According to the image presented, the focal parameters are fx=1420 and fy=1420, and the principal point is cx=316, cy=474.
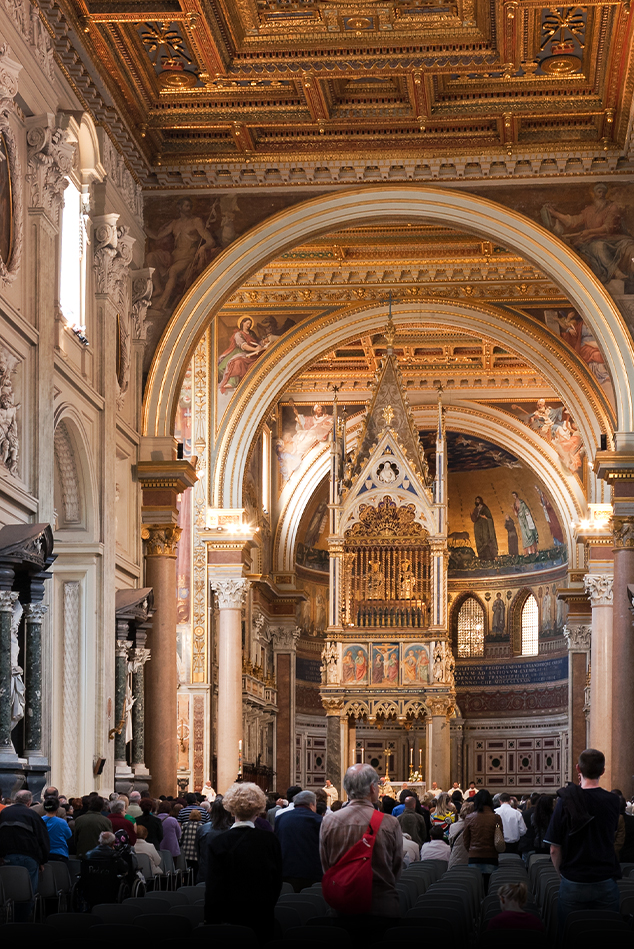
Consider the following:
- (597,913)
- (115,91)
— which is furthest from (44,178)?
(597,913)

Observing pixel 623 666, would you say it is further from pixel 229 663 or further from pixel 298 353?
pixel 229 663

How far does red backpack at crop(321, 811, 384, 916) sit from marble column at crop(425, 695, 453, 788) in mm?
23672

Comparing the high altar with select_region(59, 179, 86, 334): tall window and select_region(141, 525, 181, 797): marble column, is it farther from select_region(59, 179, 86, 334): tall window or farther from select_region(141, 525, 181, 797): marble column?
select_region(59, 179, 86, 334): tall window

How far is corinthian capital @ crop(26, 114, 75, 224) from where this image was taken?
16.3 meters

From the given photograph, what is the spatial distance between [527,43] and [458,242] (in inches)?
333

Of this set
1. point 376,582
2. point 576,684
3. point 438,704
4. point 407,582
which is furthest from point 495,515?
point 438,704

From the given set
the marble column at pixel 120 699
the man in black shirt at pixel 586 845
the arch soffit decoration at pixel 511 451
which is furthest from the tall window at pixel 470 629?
the man in black shirt at pixel 586 845

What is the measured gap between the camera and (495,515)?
41781mm

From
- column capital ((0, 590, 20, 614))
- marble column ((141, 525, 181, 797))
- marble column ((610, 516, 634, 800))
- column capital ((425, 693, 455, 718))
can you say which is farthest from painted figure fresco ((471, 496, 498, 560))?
column capital ((0, 590, 20, 614))

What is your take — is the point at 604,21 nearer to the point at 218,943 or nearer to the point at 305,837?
the point at 305,837

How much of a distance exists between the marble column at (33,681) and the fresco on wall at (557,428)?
2250 centimetres

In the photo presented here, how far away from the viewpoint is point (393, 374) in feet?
104

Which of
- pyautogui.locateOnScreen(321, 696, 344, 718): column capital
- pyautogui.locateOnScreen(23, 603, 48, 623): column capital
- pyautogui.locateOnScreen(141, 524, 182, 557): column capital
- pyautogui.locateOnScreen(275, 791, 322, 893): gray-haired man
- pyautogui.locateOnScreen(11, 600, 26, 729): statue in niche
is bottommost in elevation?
pyautogui.locateOnScreen(321, 696, 344, 718): column capital

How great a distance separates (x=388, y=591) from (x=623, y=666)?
11198 millimetres
